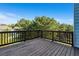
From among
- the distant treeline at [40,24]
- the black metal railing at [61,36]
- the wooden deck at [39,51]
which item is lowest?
the wooden deck at [39,51]

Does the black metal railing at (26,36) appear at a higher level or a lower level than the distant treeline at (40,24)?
lower

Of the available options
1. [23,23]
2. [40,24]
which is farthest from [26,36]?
[40,24]

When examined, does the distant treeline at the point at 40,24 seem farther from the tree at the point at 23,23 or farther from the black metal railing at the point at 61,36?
the black metal railing at the point at 61,36

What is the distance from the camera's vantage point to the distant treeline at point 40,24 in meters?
5.13

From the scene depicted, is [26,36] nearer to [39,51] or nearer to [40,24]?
[40,24]

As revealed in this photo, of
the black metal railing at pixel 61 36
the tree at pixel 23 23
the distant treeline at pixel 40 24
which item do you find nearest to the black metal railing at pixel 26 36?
the black metal railing at pixel 61 36

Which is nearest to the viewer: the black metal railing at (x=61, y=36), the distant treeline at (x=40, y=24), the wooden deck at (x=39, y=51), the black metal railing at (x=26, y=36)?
the wooden deck at (x=39, y=51)

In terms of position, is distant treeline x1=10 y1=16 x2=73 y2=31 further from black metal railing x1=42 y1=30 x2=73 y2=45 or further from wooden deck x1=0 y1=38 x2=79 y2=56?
wooden deck x1=0 y1=38 x2=79 y2=56

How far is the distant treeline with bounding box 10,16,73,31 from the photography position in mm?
5129

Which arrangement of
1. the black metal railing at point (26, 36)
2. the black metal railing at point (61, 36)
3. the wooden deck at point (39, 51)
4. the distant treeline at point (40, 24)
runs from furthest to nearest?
the black metal railing at point (61, 36), the black metal railing at point (26, 36), the distant treeline at point (40, 24), the wooden deck at point (39, 51)

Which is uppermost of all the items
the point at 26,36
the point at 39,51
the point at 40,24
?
the point at 40,24

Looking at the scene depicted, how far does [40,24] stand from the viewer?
5180 mm

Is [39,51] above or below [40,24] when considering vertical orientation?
below

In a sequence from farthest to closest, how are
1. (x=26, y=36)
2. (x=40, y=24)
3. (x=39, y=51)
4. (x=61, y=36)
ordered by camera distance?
(x=26, y=36) → (x=61, y=36) → (x=40, y=24) → (x=39, y=51)
